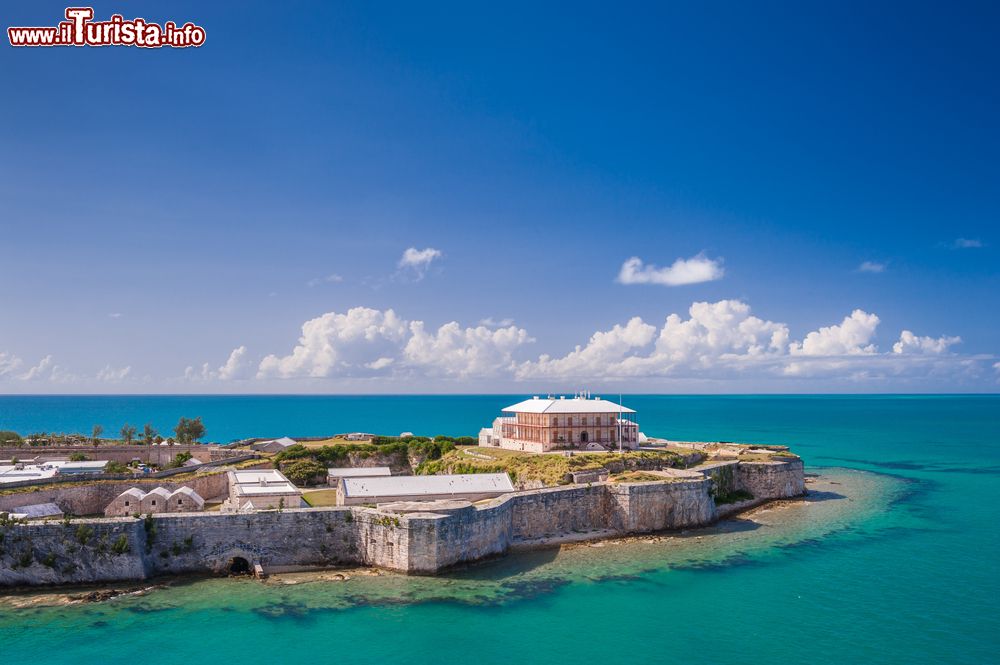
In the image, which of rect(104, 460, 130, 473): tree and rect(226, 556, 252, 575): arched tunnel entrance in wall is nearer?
rect(226, 556, 252, 575): arched tunnel entrance in wall

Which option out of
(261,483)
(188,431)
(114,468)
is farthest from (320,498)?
(188,431)

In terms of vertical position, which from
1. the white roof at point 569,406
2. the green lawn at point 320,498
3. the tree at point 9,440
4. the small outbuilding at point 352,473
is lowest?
the green lawn at point 320,498

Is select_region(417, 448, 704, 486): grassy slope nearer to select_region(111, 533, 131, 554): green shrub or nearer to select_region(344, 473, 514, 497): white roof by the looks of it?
select_region(344, 473, 514, 497): white roof

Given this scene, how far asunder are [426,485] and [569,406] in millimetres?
20640

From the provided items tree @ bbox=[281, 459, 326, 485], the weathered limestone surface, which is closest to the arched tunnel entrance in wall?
tree @ bbox=[281, 459, 326, 485]

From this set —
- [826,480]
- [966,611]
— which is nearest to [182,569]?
[966,611]

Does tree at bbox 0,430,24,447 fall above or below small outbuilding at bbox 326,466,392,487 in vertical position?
above

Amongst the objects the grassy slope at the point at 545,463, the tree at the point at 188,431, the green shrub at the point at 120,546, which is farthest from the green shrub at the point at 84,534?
the tree at the point at 188,431

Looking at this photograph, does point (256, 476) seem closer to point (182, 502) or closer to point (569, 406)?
point (182, 502)

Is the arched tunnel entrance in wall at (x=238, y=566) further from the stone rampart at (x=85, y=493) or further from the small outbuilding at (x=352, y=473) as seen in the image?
the small outbuilding at (x=352, y=473)

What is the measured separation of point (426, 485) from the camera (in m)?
42.5

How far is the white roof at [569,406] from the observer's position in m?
58.1

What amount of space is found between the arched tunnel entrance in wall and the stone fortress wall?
0.08m

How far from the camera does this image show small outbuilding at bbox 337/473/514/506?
133ft
